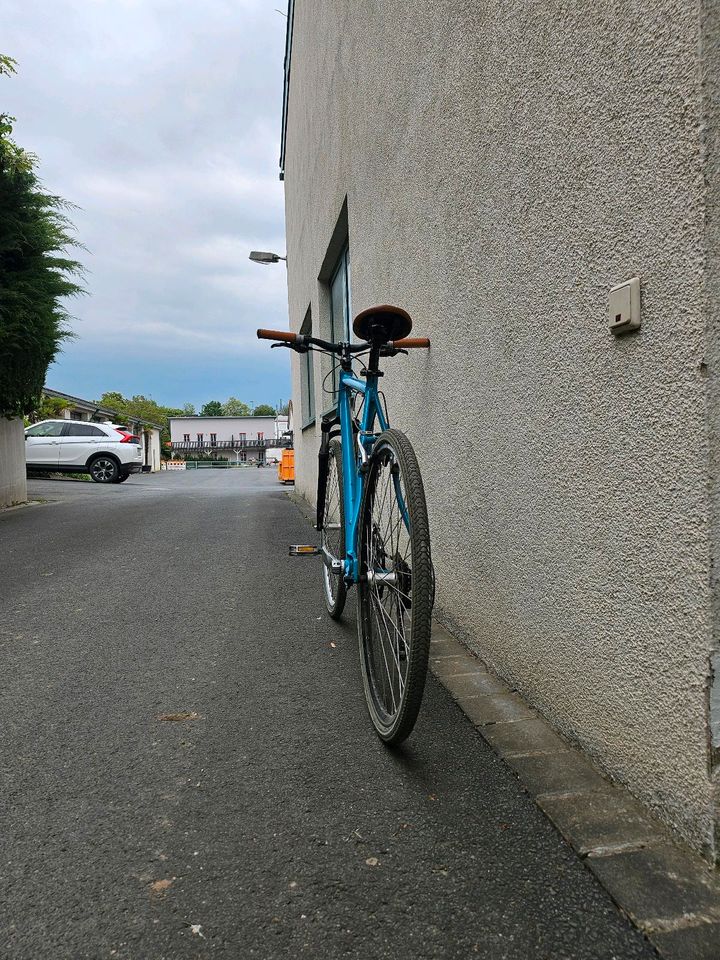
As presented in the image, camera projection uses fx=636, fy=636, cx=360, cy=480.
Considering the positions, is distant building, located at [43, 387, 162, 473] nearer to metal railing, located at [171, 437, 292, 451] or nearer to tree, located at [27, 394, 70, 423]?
tree, located at [27, 394, 70, 423]

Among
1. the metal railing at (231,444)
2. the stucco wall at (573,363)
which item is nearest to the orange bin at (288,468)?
the stucco wall at (573,363)

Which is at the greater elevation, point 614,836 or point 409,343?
point 409,343

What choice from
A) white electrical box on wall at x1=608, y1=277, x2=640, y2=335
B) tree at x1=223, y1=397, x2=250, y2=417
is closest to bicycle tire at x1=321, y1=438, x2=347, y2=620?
white electrical box on wall at x1=608, y1=277, x2=640, y2=335

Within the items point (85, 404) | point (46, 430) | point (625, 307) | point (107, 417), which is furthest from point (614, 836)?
point (107, 417)

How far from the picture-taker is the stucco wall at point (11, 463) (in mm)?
10516

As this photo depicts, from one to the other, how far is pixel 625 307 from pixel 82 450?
19848 mm

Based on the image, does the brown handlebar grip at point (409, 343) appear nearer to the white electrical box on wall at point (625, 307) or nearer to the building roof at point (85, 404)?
the white electrical box on wall at point (625, 307)

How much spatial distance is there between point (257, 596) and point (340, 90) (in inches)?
192

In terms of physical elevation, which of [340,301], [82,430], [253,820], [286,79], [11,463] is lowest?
[253,820]

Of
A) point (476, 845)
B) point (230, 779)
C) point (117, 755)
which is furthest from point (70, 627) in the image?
point (476, 845)

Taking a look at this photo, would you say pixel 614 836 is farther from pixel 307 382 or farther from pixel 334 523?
pixel 307 382

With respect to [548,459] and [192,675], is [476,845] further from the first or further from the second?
[192,675]

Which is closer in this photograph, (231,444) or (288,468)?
(288,468)

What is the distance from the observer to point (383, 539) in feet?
7.71
